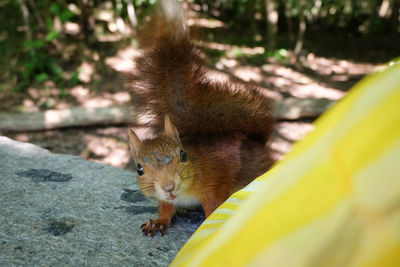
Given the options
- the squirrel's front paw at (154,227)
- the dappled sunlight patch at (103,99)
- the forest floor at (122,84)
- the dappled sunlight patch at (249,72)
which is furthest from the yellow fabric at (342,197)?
the dappled sunlight patch at (249,72)

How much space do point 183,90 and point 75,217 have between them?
0.70 m

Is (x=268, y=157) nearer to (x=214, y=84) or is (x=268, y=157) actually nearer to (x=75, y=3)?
(x=214, y=84)

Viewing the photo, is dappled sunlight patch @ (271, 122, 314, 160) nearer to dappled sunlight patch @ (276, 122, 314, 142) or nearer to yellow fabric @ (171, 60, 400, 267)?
dappled sunlight patch @ (276, 122, 314, 142)

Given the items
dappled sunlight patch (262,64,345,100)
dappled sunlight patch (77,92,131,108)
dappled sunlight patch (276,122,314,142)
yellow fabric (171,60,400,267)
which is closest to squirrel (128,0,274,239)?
yellow fabric (171,60,400,267)

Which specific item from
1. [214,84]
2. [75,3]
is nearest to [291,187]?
[214,84]

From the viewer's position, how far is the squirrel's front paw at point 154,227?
132 cm

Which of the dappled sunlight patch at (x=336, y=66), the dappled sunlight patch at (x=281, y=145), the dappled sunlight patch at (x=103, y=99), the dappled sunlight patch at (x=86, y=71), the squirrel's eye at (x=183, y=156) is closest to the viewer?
the squirrel's eye at (x=183, y=156)

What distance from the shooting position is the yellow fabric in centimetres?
43

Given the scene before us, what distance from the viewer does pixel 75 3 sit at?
8.38 metres

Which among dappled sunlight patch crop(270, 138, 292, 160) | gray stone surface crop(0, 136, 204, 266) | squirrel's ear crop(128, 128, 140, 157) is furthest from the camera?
dappled sunlight patch crop(270, 138, 292, 160)

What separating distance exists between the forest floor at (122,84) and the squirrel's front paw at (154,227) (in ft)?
7.49

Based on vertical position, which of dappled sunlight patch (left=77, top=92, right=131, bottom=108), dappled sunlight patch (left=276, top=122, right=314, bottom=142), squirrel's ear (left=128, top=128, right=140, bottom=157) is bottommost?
dappled sunlight patch (left=276, top=122, right=314, bottom=142)

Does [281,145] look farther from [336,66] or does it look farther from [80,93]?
[336,66]

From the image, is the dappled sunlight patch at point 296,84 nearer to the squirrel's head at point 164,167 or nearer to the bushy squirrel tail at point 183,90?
the bushy squirrel tail at point 183,90
